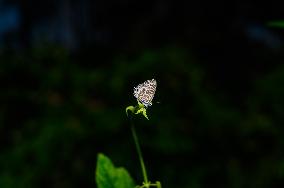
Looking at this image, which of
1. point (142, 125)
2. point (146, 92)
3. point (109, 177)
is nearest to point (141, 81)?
point (142, 125)

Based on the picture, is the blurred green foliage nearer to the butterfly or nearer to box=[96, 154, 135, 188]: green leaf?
box=[96, 154, 135, 188]: green leaf

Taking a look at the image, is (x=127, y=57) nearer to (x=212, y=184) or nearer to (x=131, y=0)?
(x=131, y=0)

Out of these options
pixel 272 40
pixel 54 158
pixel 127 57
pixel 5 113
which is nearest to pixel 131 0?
pixel 127 57

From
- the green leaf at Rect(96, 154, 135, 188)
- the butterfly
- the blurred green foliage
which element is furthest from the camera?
the blurred green foliage

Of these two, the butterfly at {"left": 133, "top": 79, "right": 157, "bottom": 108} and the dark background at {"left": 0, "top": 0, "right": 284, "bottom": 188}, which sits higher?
the dark background at {"left": 0, "top": 0, "right": 284, "bottom": 188}

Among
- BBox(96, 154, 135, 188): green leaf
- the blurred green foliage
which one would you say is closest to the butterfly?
BBox(96, 154, 135, 188): green leaf

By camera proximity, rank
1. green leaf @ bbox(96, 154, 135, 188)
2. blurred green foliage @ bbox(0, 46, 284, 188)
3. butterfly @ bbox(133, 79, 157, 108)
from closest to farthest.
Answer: butterfly @ bbox(133, 79, 157, 108) < green leaf @ bbox(96, 154, 135, 188) < blurred green foliage @ bbox(0, 46, 284, 188)
